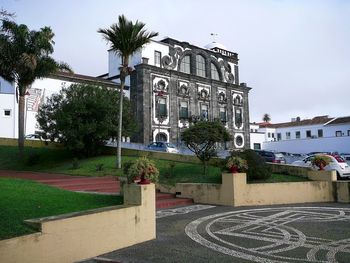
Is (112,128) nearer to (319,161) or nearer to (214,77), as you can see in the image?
(319,161)

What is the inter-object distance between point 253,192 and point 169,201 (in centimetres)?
302

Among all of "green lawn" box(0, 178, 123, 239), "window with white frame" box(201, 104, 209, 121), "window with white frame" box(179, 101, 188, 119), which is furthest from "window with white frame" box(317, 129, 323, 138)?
"green lawn" box(0, 178, 123, 239)

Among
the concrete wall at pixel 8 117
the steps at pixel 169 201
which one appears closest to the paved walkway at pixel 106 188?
the steps at pixel 169 201

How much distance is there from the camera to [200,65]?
55812mm

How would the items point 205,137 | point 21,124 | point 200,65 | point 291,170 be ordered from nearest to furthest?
point 205,137
point 291,170
point 21,124
point 200,65

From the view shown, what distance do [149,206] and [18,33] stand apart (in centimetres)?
2082

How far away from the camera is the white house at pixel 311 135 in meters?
47.8

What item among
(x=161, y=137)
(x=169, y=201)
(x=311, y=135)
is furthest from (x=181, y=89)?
(x=169, y=201)

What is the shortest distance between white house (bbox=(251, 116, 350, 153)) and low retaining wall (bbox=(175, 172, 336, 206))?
34775mm

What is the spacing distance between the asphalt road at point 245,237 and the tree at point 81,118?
43.5ft

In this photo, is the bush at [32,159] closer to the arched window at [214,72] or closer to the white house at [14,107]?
the white house at [14,107]

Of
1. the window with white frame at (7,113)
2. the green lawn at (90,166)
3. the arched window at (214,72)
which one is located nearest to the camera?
the green lawn at (90,166)

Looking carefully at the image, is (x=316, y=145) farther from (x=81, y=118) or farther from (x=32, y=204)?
(x=32, y=204)

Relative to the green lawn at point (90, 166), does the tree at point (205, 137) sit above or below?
above
